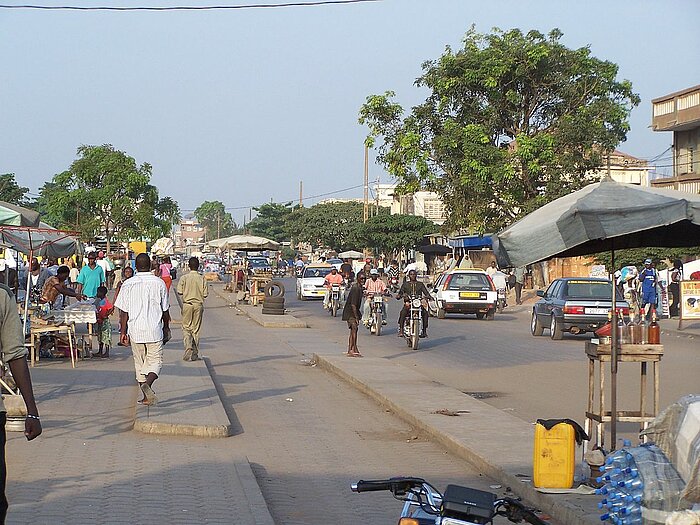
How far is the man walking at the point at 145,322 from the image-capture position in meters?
12.1

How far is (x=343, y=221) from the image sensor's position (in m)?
104

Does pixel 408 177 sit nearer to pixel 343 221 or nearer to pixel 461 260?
pixel 461 260

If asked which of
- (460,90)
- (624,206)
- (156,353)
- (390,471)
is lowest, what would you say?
(390,471)

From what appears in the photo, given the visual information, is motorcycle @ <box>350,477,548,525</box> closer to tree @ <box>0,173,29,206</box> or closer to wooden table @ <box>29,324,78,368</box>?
wooden table @ <box>29,324,78,368</box>

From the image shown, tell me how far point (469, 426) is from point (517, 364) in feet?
28.1

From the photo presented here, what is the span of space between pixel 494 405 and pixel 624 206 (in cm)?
614

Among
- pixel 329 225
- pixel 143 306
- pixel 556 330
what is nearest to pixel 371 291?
pixel 556 330

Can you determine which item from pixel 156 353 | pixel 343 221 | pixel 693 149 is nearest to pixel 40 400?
pixel 156 353

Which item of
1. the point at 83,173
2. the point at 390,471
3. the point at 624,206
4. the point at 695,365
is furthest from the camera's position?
the point at 83,173

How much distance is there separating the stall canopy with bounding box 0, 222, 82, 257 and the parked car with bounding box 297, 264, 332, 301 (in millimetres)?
19985

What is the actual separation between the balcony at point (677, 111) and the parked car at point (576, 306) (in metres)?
21.1

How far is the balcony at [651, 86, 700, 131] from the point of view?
45.5 metres

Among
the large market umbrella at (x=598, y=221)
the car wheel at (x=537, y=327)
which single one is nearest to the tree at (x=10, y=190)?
the car wheel at (x=537, y=327)

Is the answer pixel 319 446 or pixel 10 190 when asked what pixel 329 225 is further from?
pixel 319 446
